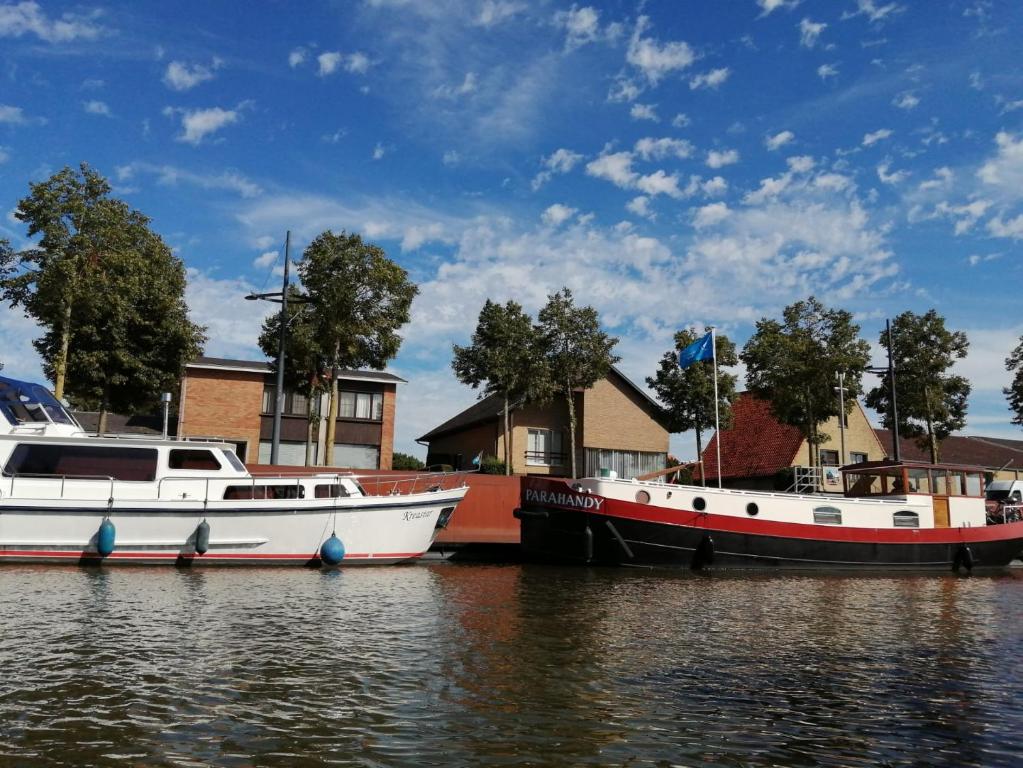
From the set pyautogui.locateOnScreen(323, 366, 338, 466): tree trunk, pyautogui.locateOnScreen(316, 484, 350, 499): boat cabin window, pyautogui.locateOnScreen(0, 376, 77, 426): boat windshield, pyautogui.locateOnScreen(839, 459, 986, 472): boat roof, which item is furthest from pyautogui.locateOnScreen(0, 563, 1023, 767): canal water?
pyautogui.locateOnScreen(323, 366, 338, 466): tree trunk

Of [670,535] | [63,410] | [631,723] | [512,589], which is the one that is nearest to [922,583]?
[670,535]

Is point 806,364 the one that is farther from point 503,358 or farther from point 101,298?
point 101,298

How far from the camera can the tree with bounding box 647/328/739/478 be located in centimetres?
3834

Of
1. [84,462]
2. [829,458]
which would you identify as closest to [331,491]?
[84,462]

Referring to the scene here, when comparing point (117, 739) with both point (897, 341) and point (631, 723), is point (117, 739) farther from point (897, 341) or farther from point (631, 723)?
point (897, 341)

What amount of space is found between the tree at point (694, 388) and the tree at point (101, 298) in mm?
21891

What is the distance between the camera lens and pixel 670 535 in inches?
885

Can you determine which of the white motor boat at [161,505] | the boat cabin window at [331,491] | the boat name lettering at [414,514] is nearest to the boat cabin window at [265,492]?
the white motor boat at [161,505]

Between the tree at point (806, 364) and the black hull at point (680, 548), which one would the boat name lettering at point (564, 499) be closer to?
the black hull at point (680, 548)

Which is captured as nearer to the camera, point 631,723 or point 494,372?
point 631,723

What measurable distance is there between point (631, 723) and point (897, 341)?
142 feet

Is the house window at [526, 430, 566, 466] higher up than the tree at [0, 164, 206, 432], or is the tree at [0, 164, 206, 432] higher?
the tree at [0, 164, 206, 432]

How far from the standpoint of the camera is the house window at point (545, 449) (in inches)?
1597

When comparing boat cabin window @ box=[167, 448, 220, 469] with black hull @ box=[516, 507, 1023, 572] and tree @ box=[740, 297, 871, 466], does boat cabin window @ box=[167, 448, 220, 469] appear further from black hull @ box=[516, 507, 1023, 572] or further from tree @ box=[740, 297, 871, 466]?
tree @ box=[740, 297, 871, 466]
